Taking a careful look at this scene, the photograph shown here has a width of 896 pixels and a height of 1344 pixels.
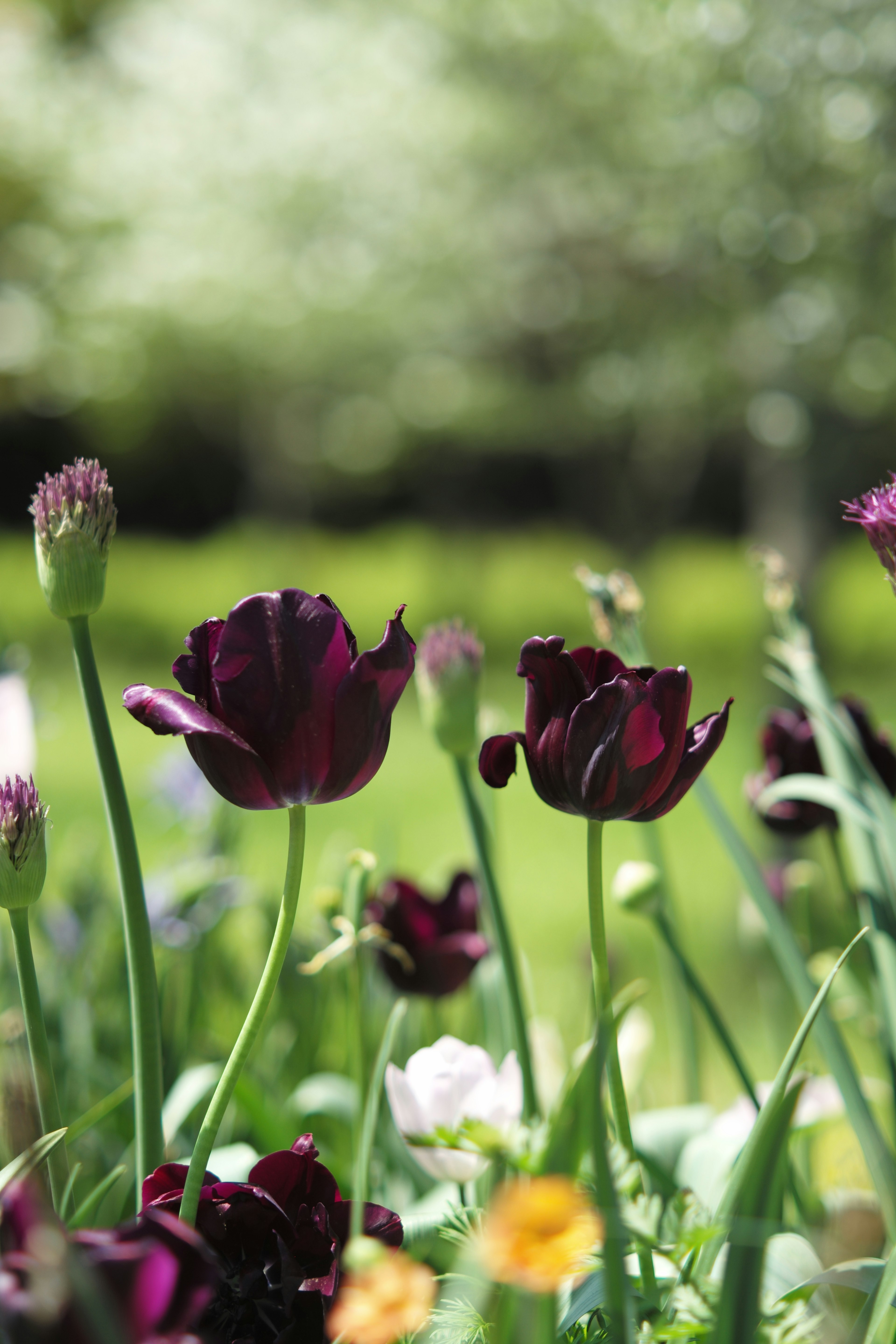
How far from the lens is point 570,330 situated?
3.44 m

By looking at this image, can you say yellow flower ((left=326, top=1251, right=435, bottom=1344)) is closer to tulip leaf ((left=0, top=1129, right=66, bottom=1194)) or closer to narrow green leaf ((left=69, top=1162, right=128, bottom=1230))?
tulip leaf ((left=0, top=1129, right=66, bottom=1194))

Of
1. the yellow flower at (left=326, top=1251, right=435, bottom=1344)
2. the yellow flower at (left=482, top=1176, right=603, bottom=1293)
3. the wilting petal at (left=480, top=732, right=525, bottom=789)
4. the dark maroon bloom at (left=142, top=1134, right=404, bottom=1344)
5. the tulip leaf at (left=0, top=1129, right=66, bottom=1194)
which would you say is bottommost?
the dark maroon bloom at (left=142, top=1134, right=404, bottom=1344)

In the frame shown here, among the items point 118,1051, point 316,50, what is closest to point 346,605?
point 316,50

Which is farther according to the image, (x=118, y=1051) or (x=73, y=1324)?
(x=118, y=1051)

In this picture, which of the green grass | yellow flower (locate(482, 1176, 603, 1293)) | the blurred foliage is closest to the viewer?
yellow flower (locate(482, 1176, 603, 1293))

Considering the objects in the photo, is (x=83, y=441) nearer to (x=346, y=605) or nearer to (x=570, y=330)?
(x=346, y=605)

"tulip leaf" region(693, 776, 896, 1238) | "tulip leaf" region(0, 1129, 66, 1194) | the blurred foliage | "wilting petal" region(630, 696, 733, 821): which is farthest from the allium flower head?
the blurred foliage

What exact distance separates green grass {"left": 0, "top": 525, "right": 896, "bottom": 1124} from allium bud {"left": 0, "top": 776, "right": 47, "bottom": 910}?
1.33ft

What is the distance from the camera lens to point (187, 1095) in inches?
25.5

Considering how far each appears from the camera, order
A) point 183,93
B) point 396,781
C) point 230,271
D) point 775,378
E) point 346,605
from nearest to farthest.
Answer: point 775,378, point 183,93, point 230,271, point 396,781, point 346,605

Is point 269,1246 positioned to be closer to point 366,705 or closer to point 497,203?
point 366,705

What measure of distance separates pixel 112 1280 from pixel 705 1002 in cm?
37

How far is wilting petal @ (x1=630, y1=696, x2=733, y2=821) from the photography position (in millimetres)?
392

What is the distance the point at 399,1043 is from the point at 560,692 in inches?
21.3
